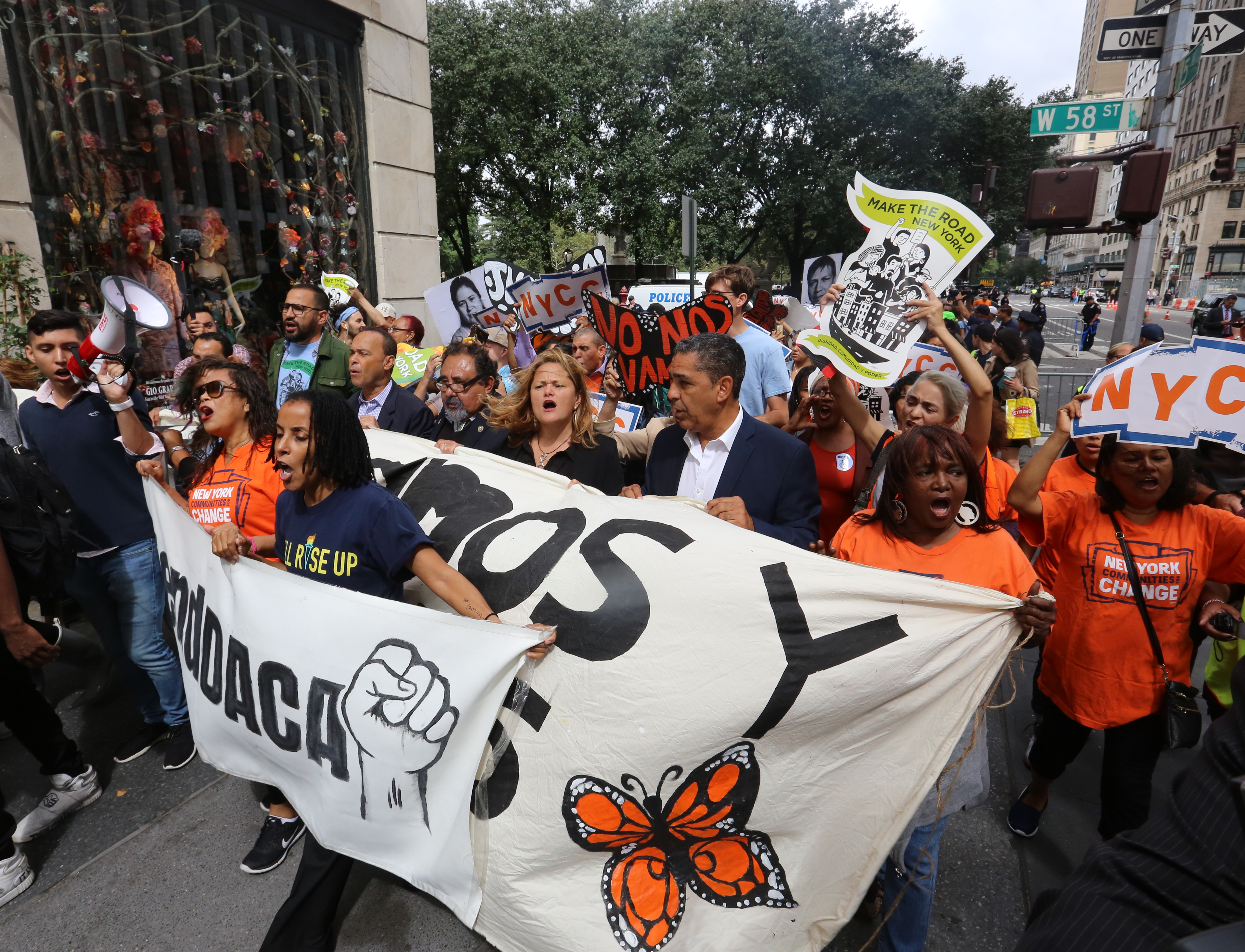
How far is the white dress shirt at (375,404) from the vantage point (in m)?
4.09

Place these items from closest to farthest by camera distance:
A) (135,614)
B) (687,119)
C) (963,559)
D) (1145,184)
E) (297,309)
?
(963,559) → (135,614) → (297,309) → (1145,184) → (687,119)

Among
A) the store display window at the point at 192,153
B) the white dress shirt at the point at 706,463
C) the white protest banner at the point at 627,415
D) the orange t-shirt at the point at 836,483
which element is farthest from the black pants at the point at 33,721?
the orange t-shirt at the point at 836,483

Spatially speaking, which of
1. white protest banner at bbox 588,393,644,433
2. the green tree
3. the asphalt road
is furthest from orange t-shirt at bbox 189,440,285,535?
the green tree

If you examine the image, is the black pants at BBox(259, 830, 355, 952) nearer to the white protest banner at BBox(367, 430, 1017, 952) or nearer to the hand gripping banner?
the hand gripping banner

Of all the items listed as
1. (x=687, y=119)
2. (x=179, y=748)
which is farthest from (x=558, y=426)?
(x=687, y=119)

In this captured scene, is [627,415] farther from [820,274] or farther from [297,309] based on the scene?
[820,274]

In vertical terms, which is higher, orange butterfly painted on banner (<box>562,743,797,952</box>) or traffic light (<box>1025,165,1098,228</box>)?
traffic light (<box>1025,165,1098,228</box>)

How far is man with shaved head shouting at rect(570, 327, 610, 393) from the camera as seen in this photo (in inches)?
193

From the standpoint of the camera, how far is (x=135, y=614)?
3.52 meters

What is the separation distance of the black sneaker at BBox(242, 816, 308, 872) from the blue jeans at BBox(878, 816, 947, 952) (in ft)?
7.06

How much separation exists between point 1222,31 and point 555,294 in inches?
228

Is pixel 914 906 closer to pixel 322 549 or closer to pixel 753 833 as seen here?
pixel 753 833

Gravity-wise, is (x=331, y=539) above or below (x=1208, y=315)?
below

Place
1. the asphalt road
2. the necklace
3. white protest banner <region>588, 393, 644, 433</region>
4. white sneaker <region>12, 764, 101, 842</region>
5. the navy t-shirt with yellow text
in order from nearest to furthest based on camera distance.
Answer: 1. the navy t-shirt with yellow text
2. white sneaker <region>12, 764, 101, 842</region>
3. the necklace
4. white protest banner <region>588, 393, 644, 433</region>
5. the asphalt road
